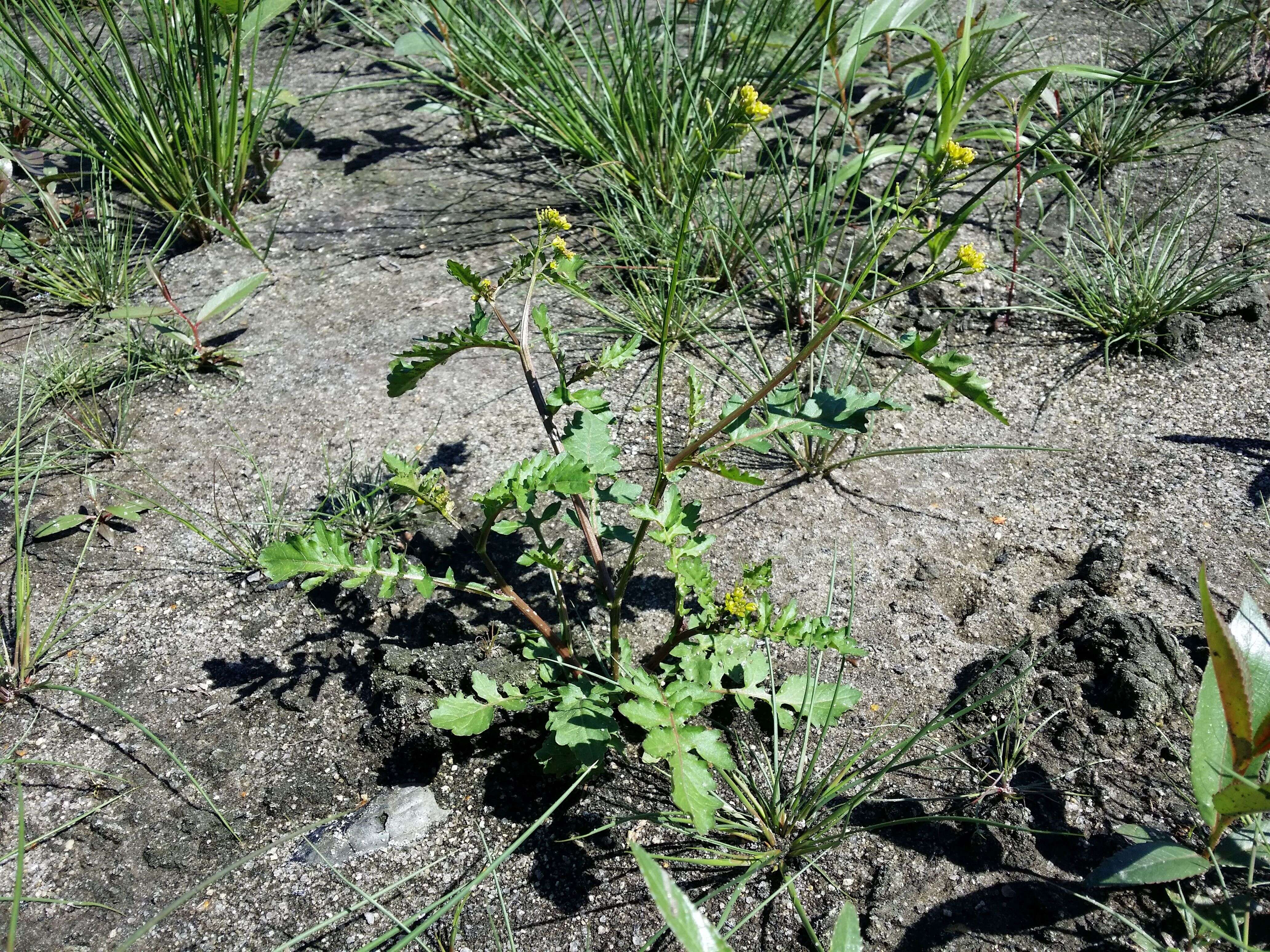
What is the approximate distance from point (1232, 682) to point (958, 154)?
0.77 meters

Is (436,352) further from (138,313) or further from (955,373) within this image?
(138,313)

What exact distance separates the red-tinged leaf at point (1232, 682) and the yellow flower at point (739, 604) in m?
0.57

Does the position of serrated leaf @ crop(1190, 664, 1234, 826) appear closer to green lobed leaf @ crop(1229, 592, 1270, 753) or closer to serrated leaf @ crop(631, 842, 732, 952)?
green lobed leaf @ crop(1229, 592, 1270, 753)

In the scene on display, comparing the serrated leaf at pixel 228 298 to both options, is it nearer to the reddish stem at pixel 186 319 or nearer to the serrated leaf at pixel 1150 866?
the reddish stem at pixel 186 319

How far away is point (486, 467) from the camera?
1909 millimetres

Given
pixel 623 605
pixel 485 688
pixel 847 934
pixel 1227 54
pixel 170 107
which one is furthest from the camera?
pixel 1227 54

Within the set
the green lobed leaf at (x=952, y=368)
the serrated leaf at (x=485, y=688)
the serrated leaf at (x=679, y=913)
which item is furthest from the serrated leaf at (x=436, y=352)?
the serrated leaf at (x=679, y=913)

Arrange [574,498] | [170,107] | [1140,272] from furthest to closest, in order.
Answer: [170,107] < [1140,272] < [574,498]

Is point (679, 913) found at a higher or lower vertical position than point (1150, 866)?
higher

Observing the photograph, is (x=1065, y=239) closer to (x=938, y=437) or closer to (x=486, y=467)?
(x=938, y=437)

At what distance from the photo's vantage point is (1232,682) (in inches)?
43.3

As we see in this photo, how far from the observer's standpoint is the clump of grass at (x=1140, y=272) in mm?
2025

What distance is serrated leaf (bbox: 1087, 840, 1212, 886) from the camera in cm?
113

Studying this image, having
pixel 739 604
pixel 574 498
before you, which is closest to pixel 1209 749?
pixel 739 604
